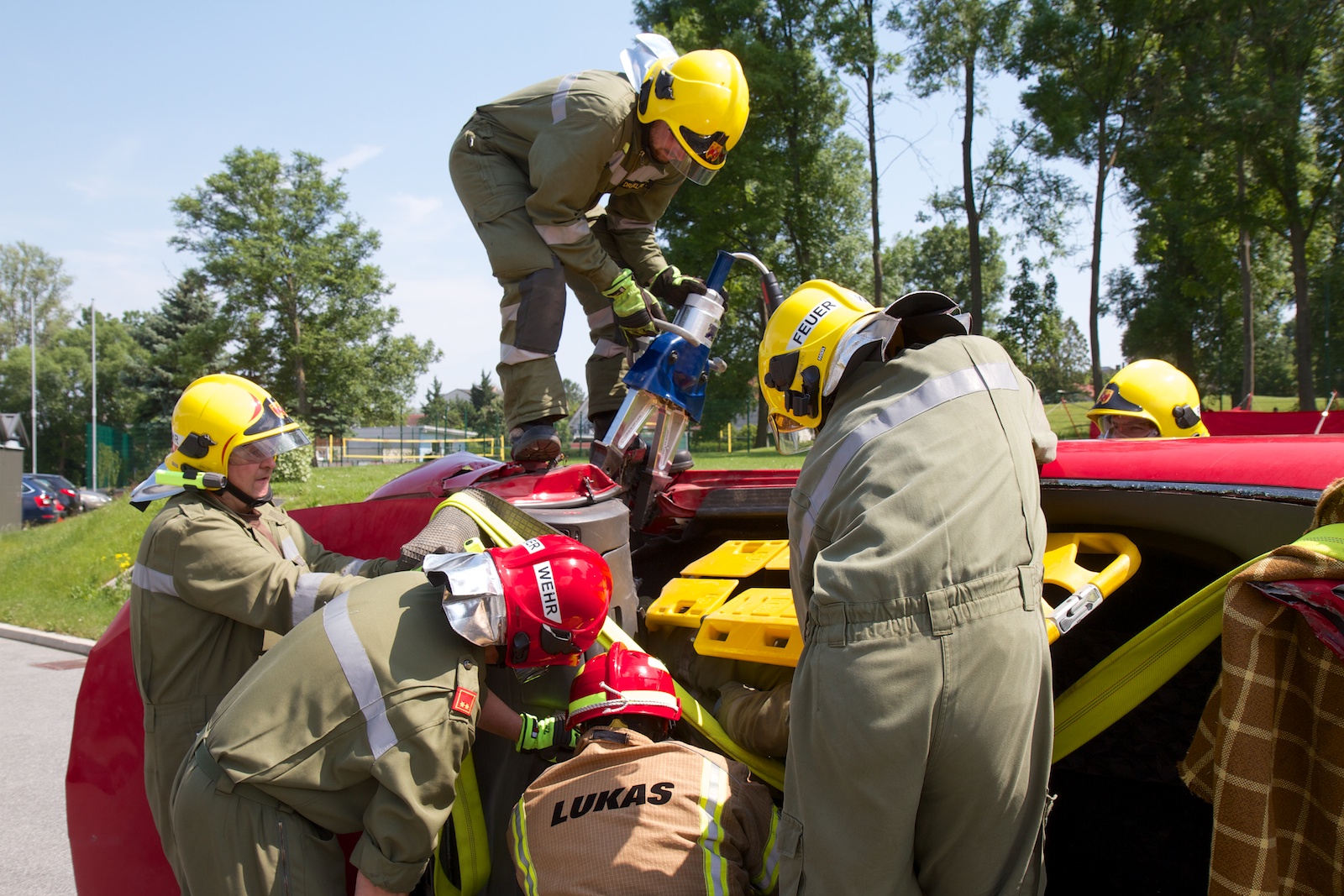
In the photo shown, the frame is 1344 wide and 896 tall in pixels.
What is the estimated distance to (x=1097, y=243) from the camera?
17.8m

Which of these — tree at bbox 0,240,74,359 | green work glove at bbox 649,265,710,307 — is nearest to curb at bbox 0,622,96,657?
green work glove at bbox 649,265,710,307

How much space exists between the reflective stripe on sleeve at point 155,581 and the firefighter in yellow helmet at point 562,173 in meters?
1.20

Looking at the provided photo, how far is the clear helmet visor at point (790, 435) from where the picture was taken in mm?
2383

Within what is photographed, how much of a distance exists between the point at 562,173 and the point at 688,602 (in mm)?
1542

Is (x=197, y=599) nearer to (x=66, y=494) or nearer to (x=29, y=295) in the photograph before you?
(x=66, y=494)

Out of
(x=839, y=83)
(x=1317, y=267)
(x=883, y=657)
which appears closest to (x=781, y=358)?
(x=883, y=657)

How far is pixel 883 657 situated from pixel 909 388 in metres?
0.57

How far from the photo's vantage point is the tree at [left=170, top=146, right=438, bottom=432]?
115 ft

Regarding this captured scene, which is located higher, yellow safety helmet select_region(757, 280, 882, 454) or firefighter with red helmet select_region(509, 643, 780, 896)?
yellow safety helmet select_region(757, 280, 882, 454)

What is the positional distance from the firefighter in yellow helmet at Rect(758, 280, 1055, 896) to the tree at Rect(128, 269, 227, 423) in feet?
122

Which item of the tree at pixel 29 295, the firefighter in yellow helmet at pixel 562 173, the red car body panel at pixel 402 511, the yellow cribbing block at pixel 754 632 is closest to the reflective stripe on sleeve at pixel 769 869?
the yellow cribbing block at pixel 754 632

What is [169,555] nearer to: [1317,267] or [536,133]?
[536,133]

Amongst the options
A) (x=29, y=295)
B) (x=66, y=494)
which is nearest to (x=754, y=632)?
(x=66, y=494)

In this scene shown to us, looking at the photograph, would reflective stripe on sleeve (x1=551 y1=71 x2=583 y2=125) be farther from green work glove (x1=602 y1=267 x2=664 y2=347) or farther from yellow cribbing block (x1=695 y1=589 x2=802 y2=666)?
yellow cribbing block (x1=695 y1=589 x2=802 y2=666)
